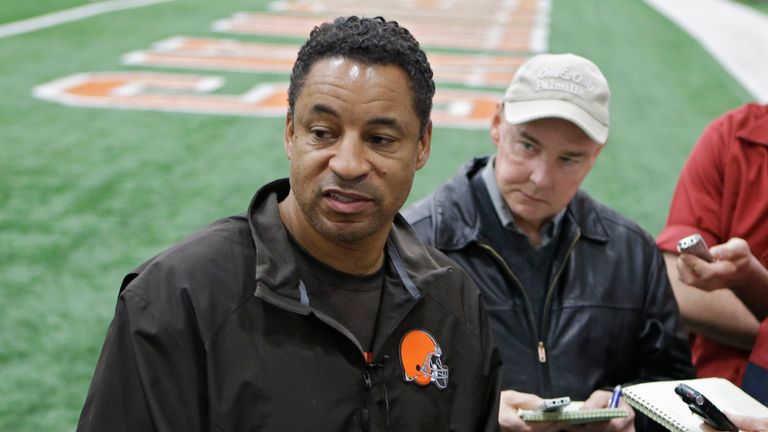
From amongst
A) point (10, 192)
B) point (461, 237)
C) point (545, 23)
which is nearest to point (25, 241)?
point (10, 192)

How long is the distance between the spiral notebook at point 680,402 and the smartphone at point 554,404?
146mm

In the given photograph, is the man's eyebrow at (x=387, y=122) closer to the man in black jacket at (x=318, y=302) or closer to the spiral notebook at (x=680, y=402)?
the man in black jacket at (x=318, y=302)

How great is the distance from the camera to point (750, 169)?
9.25 ft

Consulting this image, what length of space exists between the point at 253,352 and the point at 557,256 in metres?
1.16

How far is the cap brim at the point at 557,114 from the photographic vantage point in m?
2.58

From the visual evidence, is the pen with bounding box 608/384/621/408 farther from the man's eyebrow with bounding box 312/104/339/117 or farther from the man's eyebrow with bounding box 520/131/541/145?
the man's eyebrow with bounding box 312/104/339/117

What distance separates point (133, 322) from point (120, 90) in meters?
7.58

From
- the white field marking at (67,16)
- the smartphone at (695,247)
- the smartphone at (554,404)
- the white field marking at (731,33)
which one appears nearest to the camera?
the smartphone at (554,404)

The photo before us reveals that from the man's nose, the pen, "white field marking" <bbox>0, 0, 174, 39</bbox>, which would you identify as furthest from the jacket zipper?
"white field marking" <bbox>0, 0, 174, 39</bbox>

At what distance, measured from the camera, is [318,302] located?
5.94ft

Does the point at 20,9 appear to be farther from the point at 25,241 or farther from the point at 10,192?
the point at 25,241

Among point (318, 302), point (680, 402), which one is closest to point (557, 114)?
point (680, 402)

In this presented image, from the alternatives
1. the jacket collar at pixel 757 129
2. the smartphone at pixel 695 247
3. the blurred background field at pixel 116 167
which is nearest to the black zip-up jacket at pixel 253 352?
the smartphone at pixel 695 247

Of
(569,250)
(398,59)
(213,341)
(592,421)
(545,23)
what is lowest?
(545,23)
